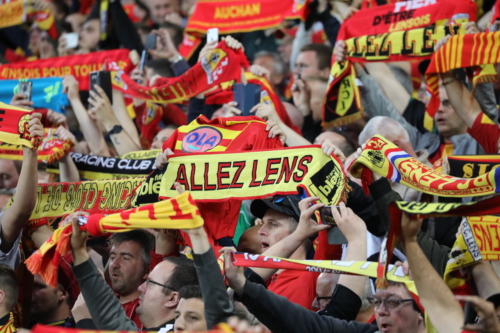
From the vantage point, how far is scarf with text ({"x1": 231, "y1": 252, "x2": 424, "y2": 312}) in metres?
3.80

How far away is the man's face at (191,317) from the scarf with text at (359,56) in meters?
3.18

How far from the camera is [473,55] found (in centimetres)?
591

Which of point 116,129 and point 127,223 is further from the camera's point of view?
point 116,129

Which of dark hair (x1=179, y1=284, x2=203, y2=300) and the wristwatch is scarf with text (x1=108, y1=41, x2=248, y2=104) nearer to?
the wristwatch

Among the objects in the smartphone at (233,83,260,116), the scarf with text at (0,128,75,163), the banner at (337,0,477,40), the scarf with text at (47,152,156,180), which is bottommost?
the scarf with text at (47,152,156,180)

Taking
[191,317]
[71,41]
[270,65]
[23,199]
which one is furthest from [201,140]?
[71,41]

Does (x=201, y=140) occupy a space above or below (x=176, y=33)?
→ below

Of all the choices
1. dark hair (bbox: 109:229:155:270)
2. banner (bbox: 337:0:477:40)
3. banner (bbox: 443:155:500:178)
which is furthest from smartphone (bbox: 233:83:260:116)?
banner (bbox: 443:155:500:178)

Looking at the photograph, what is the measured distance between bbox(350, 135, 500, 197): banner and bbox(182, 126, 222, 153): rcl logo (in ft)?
4.09

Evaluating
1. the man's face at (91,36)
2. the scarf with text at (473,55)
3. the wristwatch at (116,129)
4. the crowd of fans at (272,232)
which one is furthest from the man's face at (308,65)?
the man's face at (91,36)

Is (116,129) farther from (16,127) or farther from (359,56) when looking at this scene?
(359,56)

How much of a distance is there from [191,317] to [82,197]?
2.31m

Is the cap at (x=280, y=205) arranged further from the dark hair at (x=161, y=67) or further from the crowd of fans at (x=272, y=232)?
the dark hair at (x=161, y=67)

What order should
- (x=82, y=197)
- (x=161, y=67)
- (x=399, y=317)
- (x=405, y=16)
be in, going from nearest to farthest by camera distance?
(x=399, y=317) → (x=82, y=197) → (x=405, y=16) → (x=161, y=67)
